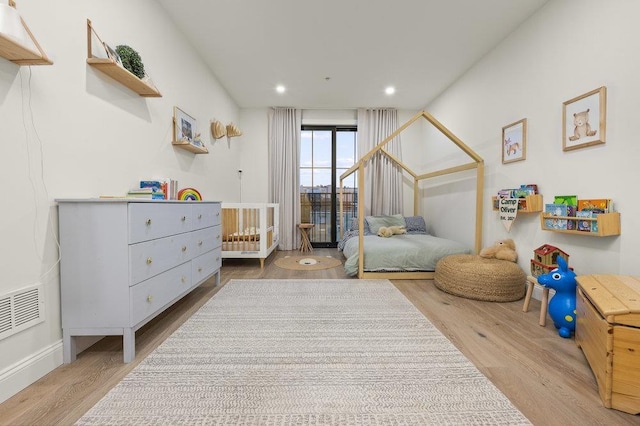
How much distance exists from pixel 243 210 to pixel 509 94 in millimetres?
3221

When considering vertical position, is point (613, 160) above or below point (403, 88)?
below

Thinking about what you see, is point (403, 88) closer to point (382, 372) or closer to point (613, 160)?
point (613, 160)

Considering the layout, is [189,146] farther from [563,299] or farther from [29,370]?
A: [563,299]

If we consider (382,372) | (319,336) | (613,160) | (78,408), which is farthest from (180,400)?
(613,160)

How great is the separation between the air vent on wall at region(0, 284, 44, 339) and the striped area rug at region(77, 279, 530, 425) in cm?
50

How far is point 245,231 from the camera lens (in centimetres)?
A: 347

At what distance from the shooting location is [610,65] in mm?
1750

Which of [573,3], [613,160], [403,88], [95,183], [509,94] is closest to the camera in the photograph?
[95,183]

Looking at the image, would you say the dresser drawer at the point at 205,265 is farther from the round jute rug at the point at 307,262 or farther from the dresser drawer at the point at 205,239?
the round jute rug at the point at 307,262

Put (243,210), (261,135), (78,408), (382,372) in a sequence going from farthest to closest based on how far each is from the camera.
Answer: (261,135)
(243,210)
(382,372)
(78,408)

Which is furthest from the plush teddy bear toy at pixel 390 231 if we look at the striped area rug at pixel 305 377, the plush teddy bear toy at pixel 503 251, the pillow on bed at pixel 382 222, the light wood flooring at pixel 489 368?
the striped area rug at pixel 305 377

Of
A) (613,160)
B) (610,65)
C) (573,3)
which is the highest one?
(573,3)

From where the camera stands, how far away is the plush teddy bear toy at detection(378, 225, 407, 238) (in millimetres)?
3716

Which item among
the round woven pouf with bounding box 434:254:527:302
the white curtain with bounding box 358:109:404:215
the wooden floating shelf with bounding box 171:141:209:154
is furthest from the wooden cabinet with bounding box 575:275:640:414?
the white curtain with bounding box 358:109:404:215
